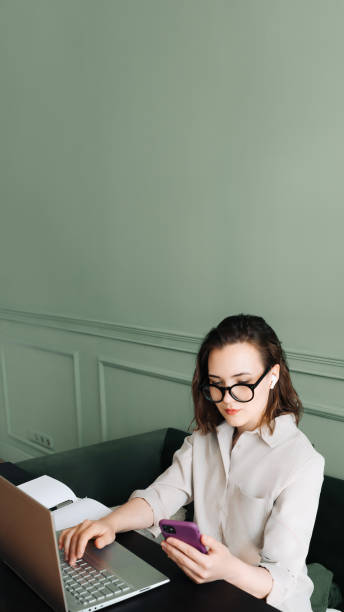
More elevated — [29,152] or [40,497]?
[29,152]

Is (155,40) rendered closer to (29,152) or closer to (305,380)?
(29,152)

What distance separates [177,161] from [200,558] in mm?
1815

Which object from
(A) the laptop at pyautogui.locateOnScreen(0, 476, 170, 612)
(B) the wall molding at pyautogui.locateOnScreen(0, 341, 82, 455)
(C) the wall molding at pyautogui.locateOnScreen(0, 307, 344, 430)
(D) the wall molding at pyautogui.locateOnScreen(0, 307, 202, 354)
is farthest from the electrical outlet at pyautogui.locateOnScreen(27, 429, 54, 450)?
(A) the laptop at pyautogui.locateOnScreen(0, 476, 170, 612)

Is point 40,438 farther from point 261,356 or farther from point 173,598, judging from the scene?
point 173,598

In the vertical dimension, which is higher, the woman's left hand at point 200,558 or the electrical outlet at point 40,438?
the woman's left hand at point 200,558

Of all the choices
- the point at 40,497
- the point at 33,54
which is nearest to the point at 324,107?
the point at 40,497

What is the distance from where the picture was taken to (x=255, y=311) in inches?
87.0

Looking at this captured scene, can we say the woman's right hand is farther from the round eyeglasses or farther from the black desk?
the round eyeglasses

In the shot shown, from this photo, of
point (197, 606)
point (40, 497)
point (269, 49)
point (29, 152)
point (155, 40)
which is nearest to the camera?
point (197, 606)

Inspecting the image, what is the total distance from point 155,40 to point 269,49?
0.68m

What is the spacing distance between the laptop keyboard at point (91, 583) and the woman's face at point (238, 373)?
45 centimetres

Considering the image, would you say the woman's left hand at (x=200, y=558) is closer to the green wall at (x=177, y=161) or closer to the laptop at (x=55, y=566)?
the laptop at (x=55, y=566)

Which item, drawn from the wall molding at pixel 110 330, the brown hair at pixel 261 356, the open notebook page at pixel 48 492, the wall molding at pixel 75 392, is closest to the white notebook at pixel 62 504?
the open notebook page at pixel 48 492

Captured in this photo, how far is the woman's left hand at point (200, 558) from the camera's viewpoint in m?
1.03
